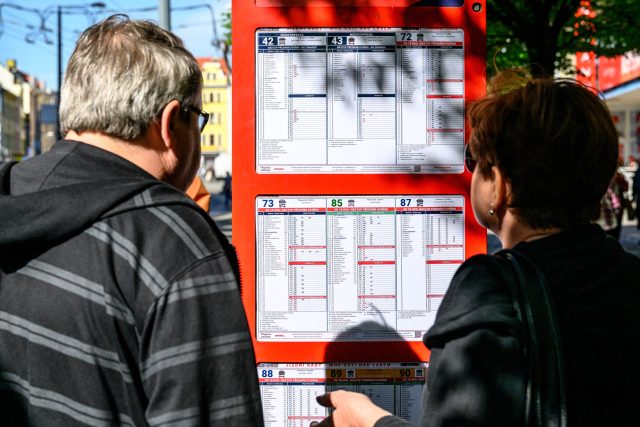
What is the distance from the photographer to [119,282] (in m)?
1.64

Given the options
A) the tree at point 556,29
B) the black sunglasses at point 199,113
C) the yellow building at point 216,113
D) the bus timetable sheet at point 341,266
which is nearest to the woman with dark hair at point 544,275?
the black sunglasses at point 199,113

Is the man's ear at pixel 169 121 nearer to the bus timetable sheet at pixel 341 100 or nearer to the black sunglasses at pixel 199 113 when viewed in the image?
the black sunglasses at pixel 199 113

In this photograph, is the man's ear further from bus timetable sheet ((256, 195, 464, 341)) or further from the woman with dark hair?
bus timetable sheet ((256, 195, 464, 341))

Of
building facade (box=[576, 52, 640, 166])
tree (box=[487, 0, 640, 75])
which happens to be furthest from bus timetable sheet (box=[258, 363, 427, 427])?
building facade (box=[576, 52, 640, 166])

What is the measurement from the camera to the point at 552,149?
1.75 m

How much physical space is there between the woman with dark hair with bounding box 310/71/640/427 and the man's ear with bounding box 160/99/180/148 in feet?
2.32

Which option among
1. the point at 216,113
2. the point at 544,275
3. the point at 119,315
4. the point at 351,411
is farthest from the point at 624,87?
the point at 216,113

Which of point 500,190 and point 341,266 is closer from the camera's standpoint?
point 500,190

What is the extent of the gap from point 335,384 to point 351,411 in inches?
25.3

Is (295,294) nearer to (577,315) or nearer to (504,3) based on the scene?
(577,315)

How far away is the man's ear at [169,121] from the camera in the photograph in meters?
1.85

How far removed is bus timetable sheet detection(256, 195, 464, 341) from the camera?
2699 mm

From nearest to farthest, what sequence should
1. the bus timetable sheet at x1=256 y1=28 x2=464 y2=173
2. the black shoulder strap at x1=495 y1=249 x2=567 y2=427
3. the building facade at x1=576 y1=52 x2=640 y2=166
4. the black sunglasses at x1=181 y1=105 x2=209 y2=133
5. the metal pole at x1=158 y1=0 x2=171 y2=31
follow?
the black shoulder strap at x1=495 y1=249 x2=567 y2=427
the black sunglasses at x1=181 y1=105 x2=209 y2=133
the bus timetable sheet at x1=256 y1=28 x2=464 y2=173
the metal pole at x1=158 y1=0 x2=171 y2=31
the building facade at x1=576 y1=52 x2=640 y2=166

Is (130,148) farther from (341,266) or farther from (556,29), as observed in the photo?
(556,29)
